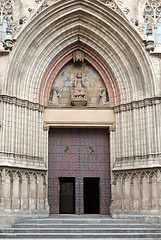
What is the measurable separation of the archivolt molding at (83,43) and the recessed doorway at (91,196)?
4.13 meters

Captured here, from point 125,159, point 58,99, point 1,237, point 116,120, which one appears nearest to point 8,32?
point 58,99

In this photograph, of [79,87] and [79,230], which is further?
[79,87]

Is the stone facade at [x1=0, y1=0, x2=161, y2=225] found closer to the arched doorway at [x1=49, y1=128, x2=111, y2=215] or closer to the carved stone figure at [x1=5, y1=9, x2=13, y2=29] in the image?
the carved stone figure at [x1=5, y1=9, x2=13, y2=29]

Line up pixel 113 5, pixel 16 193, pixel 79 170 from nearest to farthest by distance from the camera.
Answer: pixel 16 193 → pixel 113 5 → pixel 79 170

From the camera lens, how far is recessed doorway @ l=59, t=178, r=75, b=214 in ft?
56.2

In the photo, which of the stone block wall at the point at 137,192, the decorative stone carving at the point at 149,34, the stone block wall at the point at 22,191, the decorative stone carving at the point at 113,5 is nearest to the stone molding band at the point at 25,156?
the stone block wall at the point at 22,191

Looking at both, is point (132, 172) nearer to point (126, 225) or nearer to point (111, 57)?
point (126, 225)

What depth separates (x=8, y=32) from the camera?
1602 cm

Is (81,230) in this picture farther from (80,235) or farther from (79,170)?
(79,170)

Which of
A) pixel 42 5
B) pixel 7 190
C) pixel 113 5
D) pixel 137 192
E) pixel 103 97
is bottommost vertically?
pixel 137 192

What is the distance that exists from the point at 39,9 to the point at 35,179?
8.03 m

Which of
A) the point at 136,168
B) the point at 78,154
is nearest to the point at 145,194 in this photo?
the point at 136,168

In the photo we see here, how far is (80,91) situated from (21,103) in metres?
3.27

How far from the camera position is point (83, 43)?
1800 centimetres
